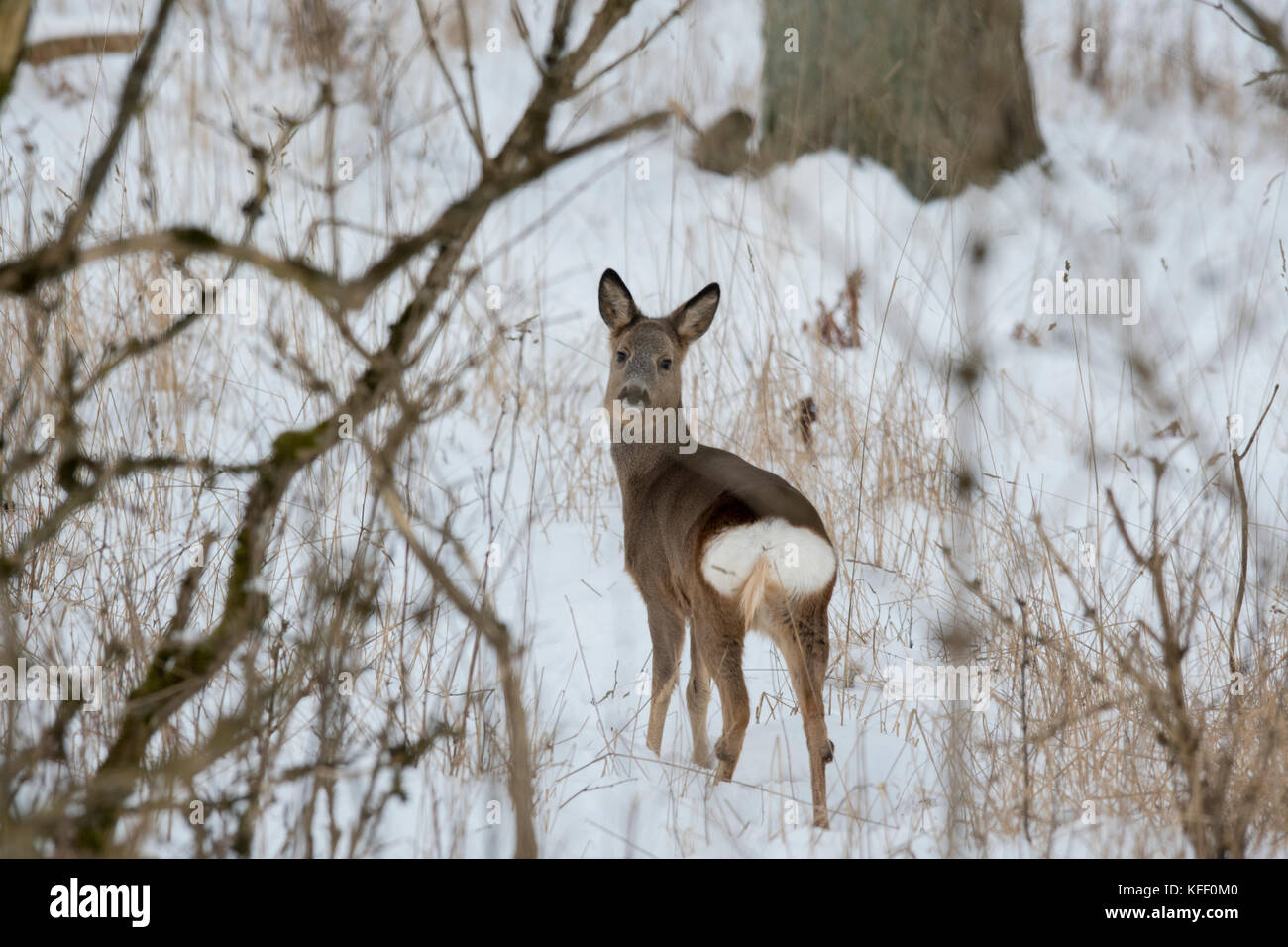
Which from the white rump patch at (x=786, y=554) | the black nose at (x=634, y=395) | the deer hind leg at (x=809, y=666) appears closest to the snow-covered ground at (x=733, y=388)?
the deer hind leg at (x=809, y=666)

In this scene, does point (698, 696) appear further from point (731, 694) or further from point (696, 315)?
point (696, 315)

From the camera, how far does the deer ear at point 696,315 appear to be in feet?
18.0

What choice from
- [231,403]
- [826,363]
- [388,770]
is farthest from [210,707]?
[826,363]

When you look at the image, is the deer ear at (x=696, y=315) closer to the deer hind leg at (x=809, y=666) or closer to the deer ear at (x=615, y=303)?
the deer ear at (x=615, y=303)

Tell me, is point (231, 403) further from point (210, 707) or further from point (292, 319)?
point (210, 707)

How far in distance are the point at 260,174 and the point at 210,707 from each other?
232cm

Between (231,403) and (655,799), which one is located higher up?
(231,403)

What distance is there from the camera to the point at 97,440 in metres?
5.22

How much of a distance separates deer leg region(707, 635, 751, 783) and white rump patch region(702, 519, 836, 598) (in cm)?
24

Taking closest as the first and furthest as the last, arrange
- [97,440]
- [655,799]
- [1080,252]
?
[1080,252]
[655,799]
[97,440]

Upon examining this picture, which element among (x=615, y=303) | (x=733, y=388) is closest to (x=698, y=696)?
(x=615, y=303)

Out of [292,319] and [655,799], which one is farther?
[292,319]
